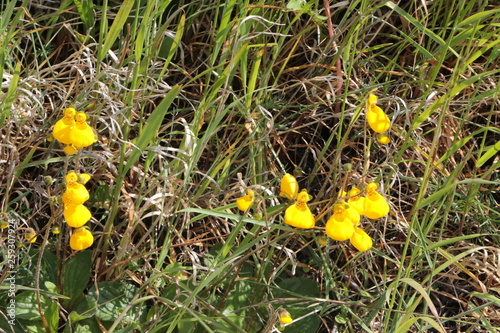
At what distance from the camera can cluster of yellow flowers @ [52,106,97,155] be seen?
149cm

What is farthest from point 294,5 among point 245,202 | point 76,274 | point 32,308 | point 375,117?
point 32,308

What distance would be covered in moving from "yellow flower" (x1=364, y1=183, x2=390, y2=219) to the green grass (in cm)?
12

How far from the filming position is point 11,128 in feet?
6.56

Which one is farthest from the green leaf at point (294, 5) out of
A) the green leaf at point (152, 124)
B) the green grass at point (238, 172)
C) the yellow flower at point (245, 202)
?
the yellow flower at point (245, 202)

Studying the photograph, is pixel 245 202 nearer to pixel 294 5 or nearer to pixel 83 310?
pixel 83 310

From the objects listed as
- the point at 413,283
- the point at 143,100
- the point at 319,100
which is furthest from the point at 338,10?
the point at 413,283

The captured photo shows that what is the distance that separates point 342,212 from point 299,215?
11cm

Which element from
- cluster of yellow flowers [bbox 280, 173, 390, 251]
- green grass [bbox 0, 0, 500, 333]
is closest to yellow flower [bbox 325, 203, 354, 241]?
cluster of yellow flowers [bbox 280, 173, 390, 251]

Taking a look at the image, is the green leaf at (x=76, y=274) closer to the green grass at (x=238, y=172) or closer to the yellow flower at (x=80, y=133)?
the green grass at (x=238, y=172)

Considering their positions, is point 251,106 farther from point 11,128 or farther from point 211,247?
point 11,128

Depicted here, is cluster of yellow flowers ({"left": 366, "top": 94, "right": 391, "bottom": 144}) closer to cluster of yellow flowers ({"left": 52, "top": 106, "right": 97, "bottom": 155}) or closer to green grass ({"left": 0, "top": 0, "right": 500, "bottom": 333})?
green grass ({"left": 0, "top": 0, "right": 500, "bottom": 333})

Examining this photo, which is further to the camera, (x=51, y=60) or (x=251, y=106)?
(x=51, y=60)

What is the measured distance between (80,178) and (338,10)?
48.6 inches

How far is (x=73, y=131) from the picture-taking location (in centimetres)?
149
